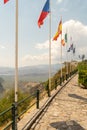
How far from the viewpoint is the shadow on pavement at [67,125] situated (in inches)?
451

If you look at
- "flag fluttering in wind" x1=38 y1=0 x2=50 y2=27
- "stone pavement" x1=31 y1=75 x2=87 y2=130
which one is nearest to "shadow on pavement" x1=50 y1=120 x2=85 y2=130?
"stone pavement" x1=31 y1=75 x2=87 y2=130

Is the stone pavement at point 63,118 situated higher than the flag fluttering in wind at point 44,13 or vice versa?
the flag fluttering in wind at point 44,13

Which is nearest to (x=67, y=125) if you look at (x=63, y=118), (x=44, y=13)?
(x=63, y=118)

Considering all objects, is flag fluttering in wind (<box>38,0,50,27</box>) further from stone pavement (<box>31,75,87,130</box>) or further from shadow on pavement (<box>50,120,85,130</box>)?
shadow on pavement (<box>50,120,85,130</box>)

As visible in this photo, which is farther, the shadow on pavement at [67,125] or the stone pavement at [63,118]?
the stone pavement at [63,118]

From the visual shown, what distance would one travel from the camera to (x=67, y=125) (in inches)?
473

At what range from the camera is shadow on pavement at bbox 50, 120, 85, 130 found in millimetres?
11461

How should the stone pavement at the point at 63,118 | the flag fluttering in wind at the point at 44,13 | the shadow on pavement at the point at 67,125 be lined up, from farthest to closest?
the flag fluttering in wind at the point at 44,13 → the stone pavement at the point at 63,118 → the shadow on pavement at the point at 67,125

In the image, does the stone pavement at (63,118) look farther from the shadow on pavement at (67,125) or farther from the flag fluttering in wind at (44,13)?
the flag fluttering in wind at (44,13)

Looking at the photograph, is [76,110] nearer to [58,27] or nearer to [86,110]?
[86,110]

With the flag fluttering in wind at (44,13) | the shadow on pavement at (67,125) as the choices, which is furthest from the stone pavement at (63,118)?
the flag fluttering in wind at (44,13)

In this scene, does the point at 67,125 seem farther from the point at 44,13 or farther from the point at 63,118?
the point at 44,13

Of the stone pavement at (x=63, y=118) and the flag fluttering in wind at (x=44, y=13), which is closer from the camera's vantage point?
the stone pavement at (x=63, y=118)

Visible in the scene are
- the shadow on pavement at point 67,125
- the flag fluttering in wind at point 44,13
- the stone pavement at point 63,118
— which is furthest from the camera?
the flag fluttering in wind at point 44,13
